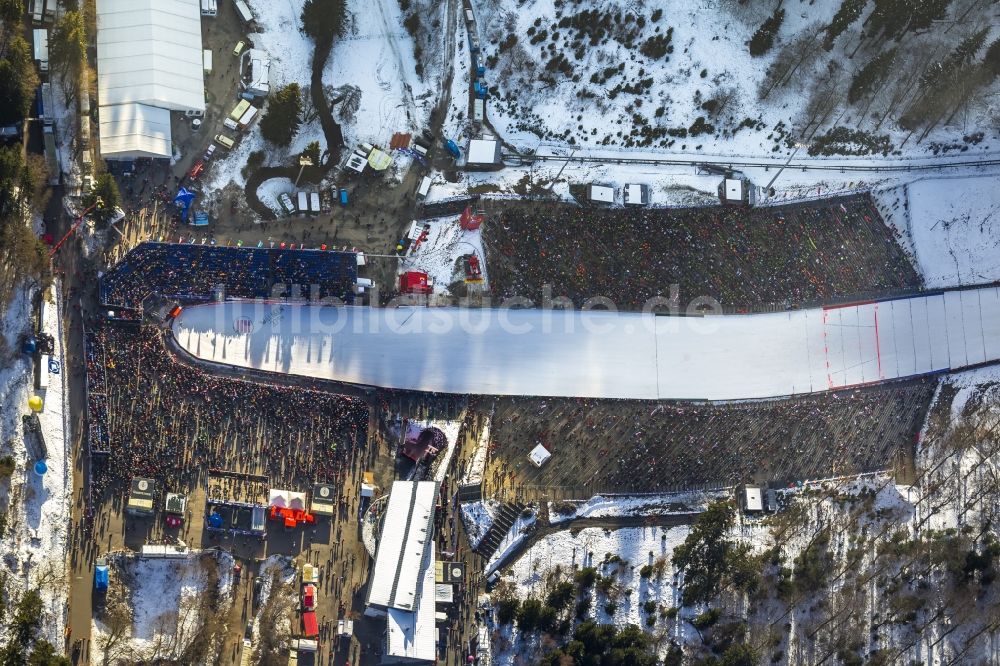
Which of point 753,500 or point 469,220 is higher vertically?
point 469,220

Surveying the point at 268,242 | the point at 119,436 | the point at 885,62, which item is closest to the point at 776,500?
the point at 885,62

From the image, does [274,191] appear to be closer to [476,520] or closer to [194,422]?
[194,422]

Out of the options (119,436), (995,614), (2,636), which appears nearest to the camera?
(2,636)

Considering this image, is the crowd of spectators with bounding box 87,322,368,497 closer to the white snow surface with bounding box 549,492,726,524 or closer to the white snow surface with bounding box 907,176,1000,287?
→ the white snow surface with bounding box 549,492,726,524

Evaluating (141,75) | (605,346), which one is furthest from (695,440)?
(141,75)

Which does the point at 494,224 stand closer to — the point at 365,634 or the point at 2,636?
the point at 365,634

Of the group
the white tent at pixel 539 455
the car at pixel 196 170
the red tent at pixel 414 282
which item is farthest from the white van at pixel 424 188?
the white tent at pixel 539 455

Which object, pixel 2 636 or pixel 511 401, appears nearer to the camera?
pixel 2 636

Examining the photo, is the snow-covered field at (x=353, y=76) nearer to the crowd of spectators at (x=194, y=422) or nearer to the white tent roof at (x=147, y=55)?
the white tent roof at (x=147, y=55)
